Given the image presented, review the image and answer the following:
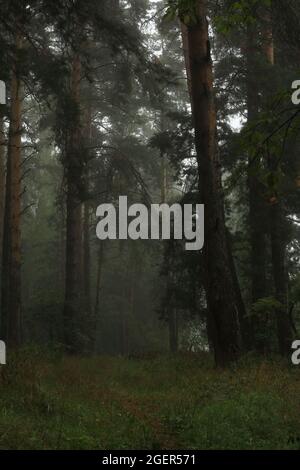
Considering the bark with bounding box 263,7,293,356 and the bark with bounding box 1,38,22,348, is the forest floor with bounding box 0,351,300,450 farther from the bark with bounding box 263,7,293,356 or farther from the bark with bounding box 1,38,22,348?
the bark with bounding box 1,38,22,348

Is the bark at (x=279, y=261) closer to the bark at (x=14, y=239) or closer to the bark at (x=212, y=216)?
the bark at (x=212, y=216)

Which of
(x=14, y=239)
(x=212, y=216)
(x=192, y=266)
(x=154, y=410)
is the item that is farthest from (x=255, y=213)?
(x=154, y=410)

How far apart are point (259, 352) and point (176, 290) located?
3.59m

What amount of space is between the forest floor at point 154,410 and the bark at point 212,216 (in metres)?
0.68

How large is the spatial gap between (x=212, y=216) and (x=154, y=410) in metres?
4.42

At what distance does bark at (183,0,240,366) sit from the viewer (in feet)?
37.0

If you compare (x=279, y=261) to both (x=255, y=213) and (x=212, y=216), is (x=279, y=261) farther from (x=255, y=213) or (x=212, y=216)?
(x=212, y=216)

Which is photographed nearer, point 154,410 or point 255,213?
point 154,410

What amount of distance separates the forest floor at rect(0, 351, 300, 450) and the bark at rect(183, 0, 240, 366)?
683mm

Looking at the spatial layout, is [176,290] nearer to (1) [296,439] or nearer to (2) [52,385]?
(2) [52,385]

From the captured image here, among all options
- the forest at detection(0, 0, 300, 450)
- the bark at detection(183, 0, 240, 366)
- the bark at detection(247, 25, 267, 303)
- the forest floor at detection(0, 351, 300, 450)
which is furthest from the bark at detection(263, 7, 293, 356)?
the bark at detection(183, 0, 240, 366)

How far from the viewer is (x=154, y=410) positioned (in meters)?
8.35

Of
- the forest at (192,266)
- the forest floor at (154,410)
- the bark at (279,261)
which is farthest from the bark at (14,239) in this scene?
the bark at (279,261)
